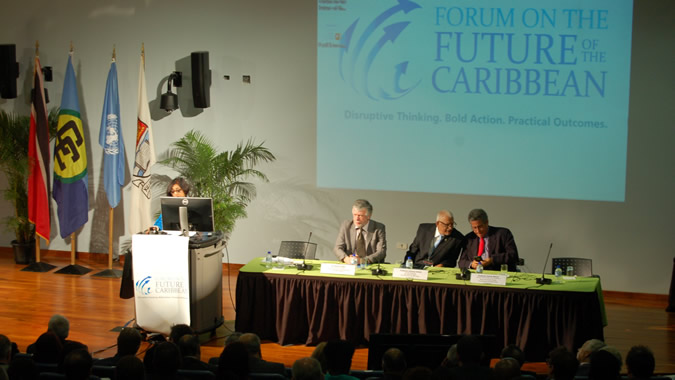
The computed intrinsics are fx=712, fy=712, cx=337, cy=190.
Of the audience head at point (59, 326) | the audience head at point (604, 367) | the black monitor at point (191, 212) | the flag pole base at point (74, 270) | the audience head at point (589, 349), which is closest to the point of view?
the audience head at point (604, 367)

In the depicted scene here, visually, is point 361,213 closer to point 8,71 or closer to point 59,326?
point 59,326

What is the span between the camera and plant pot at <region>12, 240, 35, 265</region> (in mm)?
9242

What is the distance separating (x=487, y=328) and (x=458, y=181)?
8.61ft

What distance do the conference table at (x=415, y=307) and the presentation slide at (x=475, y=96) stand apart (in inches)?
81.2

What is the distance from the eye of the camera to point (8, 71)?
9.21m

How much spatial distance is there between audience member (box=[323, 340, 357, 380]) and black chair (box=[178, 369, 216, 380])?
2.09 ft

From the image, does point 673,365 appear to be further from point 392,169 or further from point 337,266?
point 392,169

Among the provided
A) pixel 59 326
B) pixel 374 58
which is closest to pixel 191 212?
pixel 59 326

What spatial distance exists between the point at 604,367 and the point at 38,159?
24.1ft

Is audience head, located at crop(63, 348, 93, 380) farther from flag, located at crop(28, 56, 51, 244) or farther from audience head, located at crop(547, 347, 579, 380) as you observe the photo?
flag, located at crop(28, 56, 51, 244)

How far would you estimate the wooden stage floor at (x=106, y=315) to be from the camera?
20.6ft

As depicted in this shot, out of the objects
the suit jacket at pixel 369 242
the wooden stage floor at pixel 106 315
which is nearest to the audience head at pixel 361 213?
the suit jacket at pixel 369 242

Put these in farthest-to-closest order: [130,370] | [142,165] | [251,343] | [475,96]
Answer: [142,165], [475,96], [251,343], [130,370]

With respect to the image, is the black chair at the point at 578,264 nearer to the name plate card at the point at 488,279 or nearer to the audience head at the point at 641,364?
the name plate card at the point at 488,279
